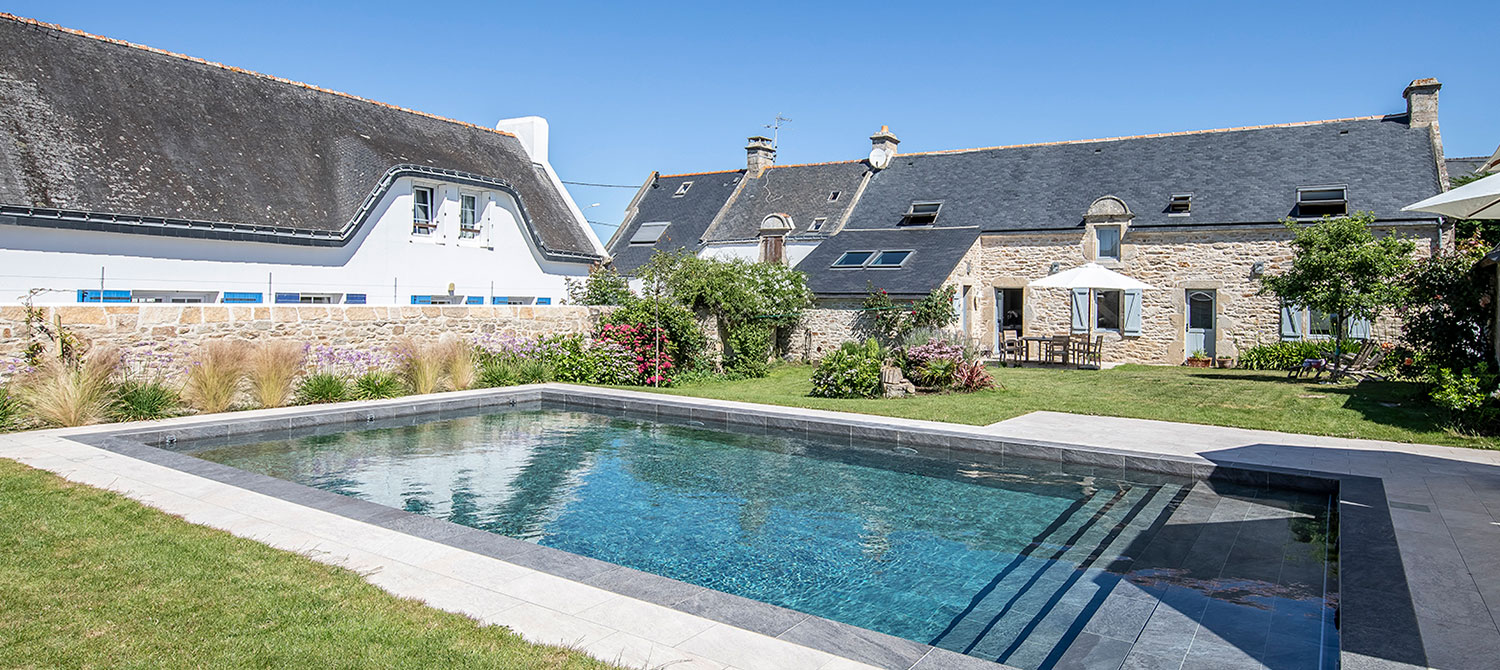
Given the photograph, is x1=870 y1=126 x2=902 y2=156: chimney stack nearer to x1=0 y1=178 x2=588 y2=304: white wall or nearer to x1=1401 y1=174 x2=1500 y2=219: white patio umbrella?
x1=0 y1=178 x2=588 y2=304: white wall

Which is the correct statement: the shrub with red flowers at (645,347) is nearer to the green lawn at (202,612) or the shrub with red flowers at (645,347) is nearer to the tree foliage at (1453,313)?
the green lawn at (202,612)

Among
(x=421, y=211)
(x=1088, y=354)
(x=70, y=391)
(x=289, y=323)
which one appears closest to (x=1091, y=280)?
(x=1088, y=354)

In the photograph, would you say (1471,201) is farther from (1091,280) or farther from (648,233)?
(648,233)

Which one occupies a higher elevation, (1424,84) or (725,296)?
(1424,84)

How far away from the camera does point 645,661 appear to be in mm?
3520

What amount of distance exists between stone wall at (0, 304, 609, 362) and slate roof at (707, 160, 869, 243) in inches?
429

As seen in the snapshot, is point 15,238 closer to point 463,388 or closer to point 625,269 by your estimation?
point 463,388

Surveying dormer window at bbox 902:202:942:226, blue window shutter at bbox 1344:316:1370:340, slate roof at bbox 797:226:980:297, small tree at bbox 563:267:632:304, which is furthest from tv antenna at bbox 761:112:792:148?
blue window shutter at bbox 1344:316:1370:340

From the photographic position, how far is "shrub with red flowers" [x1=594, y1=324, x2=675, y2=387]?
16312 mm

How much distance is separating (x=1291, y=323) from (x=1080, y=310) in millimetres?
4669

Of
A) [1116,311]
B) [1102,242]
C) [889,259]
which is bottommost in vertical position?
[1116,311]

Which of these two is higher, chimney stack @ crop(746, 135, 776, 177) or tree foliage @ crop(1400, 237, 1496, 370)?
chimney stack @ crop(746, 135, 776, 177)

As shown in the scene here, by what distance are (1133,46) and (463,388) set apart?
50.5ft

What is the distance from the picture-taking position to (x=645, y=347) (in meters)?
16.6
